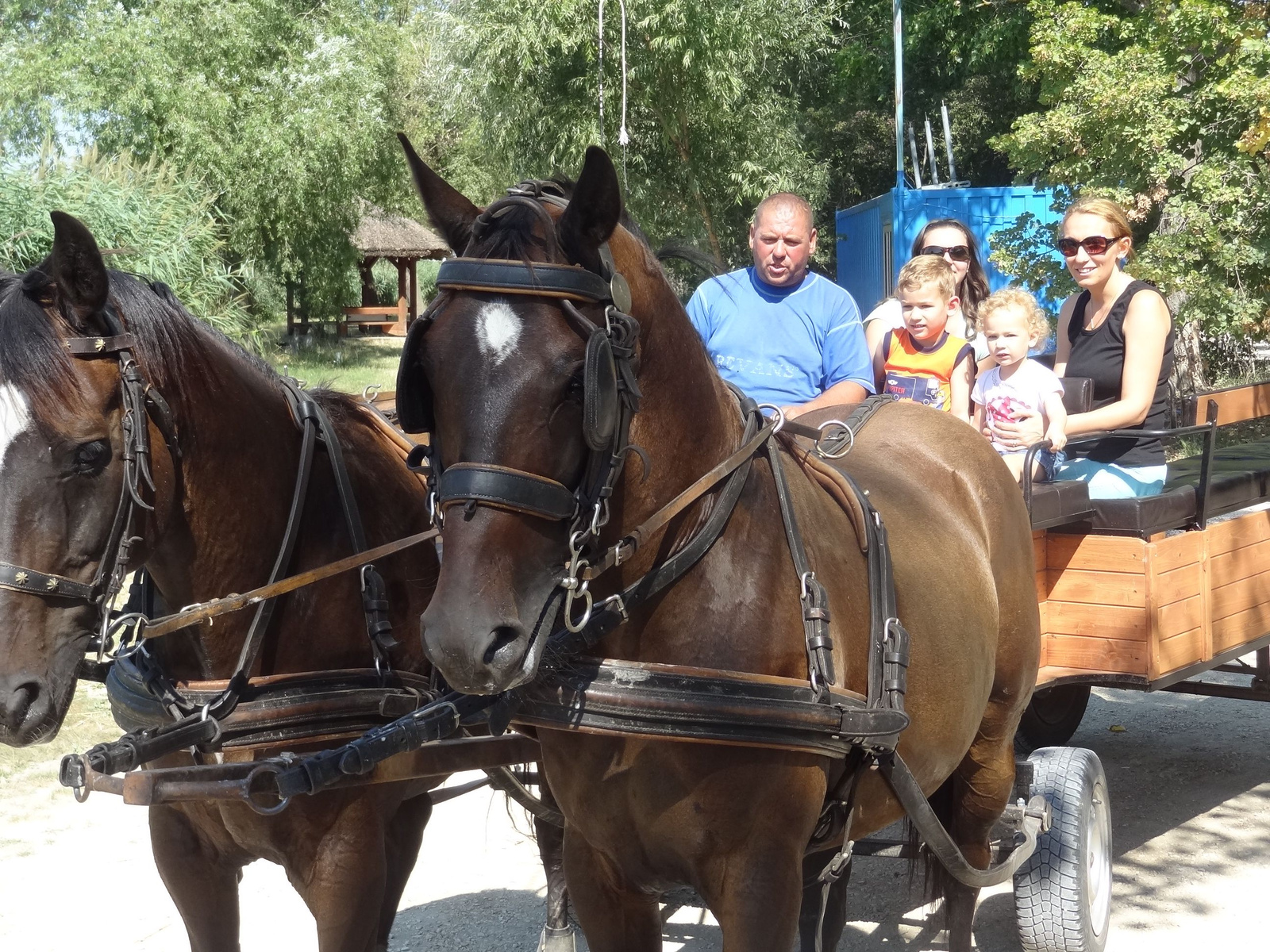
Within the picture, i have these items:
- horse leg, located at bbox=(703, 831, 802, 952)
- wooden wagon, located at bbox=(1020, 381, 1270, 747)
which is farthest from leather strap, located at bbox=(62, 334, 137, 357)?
wooden wagon, located at bbox=(1020, 381, 1270, 747)

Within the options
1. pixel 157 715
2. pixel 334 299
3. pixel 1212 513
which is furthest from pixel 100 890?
pixel 334 299

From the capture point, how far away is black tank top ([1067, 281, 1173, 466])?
13.8ft

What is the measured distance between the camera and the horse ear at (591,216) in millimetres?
1844

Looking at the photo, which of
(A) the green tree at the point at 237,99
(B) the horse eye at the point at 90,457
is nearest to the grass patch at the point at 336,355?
(A) the green tree at the point at 237,99

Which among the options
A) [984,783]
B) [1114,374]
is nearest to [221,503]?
[984,783]

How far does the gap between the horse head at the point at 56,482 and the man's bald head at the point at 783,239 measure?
1811 mm

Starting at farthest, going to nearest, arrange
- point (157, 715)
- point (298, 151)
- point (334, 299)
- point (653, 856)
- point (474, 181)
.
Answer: point (474, 181)
point (334, 299)
point (298, 151)
point (157, 715)
point (653, 856)

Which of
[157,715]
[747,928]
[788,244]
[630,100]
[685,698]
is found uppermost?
[630,100]

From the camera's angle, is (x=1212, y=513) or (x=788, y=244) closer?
(x=788, y=244)

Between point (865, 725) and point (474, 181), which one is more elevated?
point (474, 181)

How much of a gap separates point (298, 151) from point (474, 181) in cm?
1016

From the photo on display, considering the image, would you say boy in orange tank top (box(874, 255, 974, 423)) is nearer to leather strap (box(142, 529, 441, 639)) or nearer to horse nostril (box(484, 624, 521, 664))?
leather strap (box(142, 529, 441, 639))

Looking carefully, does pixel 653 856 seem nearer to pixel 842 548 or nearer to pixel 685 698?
pixel 685 698

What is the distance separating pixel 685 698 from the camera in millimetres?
2039
